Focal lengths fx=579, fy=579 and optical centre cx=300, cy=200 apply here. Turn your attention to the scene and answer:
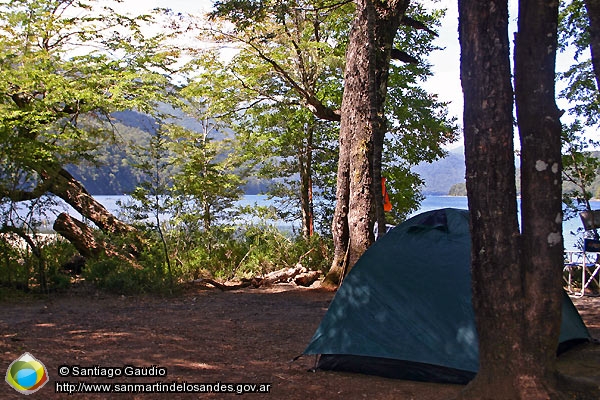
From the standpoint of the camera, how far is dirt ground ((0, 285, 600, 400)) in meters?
4.46

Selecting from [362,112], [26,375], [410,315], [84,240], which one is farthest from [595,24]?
[84,240]

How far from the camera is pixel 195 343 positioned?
579 cm

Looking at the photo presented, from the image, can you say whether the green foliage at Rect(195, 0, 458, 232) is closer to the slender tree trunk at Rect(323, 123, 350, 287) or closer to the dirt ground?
the slender tree trunk at Rect(323, 123, 350, 287)

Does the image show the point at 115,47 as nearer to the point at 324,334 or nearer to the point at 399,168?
the point at 399,168

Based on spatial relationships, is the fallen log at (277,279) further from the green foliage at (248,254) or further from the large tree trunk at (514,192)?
the large tree trunk at (514,192)

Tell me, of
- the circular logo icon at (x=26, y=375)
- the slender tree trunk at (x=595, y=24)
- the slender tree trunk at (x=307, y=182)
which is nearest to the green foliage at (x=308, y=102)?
the slender tree trunk at (x=307, y=182)

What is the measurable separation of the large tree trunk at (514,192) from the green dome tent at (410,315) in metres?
1.02

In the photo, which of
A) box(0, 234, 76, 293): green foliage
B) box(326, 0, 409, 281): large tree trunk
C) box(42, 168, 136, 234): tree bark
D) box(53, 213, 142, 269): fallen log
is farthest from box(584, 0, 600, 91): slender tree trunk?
box(42, 168, 136, 234): tree bark

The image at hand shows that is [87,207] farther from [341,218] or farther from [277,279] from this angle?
[341,218]

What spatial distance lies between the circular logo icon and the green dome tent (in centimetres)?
212

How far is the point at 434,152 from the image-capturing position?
45.8 ft

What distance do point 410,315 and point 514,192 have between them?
5.95 feet

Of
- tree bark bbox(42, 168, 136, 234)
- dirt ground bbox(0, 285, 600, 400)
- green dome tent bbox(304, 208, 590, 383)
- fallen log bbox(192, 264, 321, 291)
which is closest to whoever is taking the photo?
dirt ground bbox(0, 285, 600, 400)

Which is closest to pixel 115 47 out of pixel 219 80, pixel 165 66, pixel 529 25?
pixel 165 66
